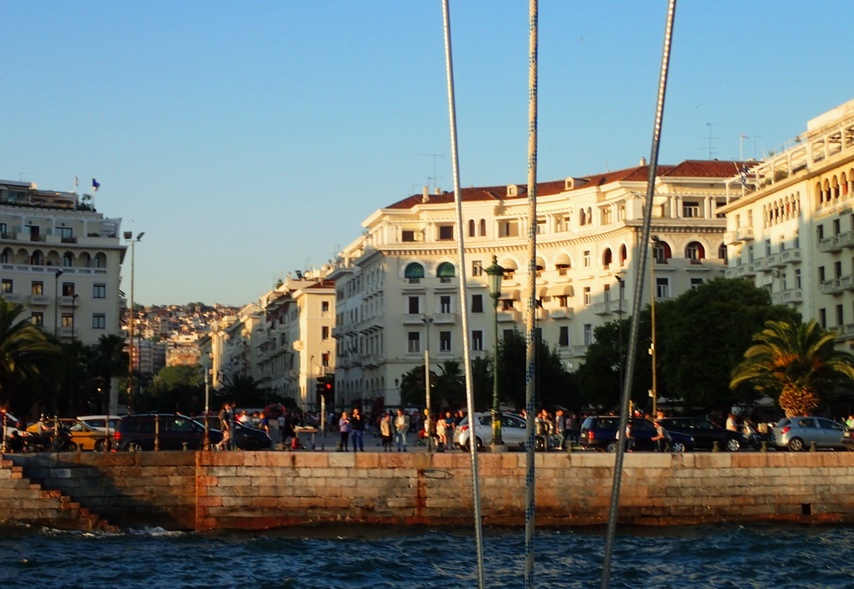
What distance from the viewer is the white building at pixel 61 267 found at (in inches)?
3944

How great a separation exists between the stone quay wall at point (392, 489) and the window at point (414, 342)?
70.8 meters

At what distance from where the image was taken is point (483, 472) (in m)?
33.3

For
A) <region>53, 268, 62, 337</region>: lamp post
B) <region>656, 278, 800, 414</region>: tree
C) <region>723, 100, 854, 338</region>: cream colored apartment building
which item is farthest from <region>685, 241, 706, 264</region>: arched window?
<region>53, 268, 62, 337</region>: lamp post

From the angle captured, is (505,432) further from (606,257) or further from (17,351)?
(606,257)

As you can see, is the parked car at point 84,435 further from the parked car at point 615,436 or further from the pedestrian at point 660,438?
the pedestrian at point 660,438

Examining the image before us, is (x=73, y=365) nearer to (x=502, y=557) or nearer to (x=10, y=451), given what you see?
(x=10, y=451)

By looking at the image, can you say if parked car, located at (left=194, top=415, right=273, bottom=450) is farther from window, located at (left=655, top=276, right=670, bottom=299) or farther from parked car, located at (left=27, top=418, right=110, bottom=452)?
window, located at (left=655, top=276, right=670, bottom=299)

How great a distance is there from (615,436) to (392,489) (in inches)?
374

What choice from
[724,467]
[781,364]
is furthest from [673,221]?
[724,467]

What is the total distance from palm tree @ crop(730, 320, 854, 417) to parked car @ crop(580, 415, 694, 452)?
1269cm

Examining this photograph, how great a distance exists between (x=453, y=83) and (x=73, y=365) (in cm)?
7546

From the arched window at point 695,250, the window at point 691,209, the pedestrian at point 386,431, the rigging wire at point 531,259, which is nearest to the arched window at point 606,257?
the arched window at point 695,250

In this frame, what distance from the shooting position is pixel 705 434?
139 ft

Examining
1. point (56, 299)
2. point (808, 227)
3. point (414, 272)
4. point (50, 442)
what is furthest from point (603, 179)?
point (50, 442)
